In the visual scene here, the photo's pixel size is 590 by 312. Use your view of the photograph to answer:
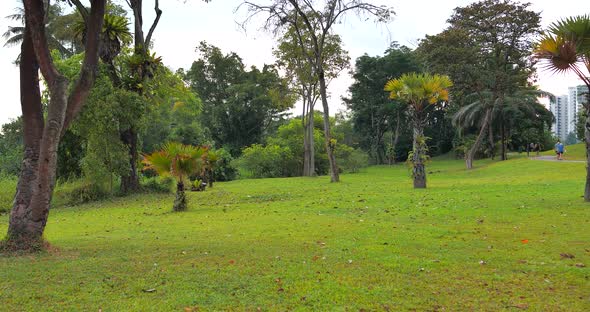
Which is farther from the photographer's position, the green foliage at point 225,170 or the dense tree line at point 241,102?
the green foliage at point 225,170

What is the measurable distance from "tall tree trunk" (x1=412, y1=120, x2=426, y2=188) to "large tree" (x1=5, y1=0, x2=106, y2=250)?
43.7ft

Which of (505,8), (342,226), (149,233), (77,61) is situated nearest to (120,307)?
(149,233)

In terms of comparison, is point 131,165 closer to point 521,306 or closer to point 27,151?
point 27,151

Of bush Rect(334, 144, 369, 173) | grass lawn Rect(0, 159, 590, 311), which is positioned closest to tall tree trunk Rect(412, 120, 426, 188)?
grass lawn Rect(0, 159, 590, 311)

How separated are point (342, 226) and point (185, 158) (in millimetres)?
5435

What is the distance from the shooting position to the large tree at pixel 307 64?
33344 millimetres

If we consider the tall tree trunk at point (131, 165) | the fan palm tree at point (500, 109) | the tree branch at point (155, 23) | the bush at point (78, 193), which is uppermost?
the tree branch at point (155, 23)

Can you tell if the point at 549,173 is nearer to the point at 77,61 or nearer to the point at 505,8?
the point at 505,8

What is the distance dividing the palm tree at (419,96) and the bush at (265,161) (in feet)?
71.5

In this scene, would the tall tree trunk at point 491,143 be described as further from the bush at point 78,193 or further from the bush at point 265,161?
the bush at point 78,193

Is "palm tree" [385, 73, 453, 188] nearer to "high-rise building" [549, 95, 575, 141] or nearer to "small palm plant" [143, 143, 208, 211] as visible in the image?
"small palm plant" [143, 143, 208, 211]

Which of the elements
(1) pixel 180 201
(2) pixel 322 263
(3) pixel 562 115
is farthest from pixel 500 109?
(3) pixel 562 115

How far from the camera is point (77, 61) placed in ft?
65.5

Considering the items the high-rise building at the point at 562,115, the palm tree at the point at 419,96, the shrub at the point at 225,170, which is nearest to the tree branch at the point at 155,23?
the palm tree at the point at 419,96
